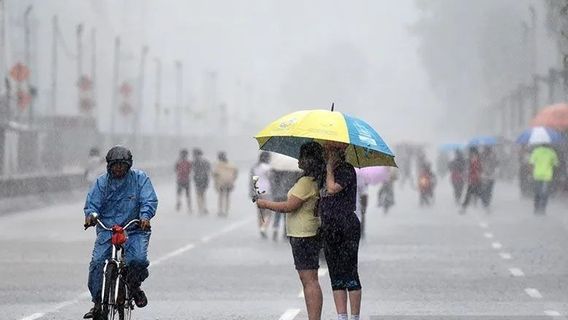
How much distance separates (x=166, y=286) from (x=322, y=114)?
6.52 meters

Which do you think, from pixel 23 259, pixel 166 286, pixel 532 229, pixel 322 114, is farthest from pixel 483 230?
pixel 322 114

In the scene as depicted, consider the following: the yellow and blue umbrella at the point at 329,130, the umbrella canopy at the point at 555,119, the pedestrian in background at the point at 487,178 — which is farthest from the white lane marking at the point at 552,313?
the umbrella canopy at the point at 555,119

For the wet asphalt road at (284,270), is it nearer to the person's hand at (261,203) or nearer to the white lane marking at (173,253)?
the white lane marking at (173,253)

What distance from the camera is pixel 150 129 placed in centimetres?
19225

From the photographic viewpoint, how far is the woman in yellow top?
12977 millimetres

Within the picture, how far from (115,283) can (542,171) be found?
26.1 meters

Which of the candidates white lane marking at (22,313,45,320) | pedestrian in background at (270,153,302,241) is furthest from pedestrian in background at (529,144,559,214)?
white lane marking at (22,313,45,320)

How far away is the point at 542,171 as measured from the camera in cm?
3762

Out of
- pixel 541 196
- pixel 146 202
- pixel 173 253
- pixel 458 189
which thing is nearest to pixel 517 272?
pixel 173 253

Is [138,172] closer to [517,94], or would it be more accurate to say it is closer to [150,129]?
[517,94]

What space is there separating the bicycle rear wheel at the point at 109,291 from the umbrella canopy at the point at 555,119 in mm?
34949

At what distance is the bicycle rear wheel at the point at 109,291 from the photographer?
12.3m

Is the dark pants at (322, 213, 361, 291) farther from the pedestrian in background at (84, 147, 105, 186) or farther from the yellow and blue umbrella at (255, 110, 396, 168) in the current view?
the pedestrian in background at (84, 147, 105, 186)

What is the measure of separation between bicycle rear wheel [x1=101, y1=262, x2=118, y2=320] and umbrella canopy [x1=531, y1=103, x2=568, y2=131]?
115 feet
